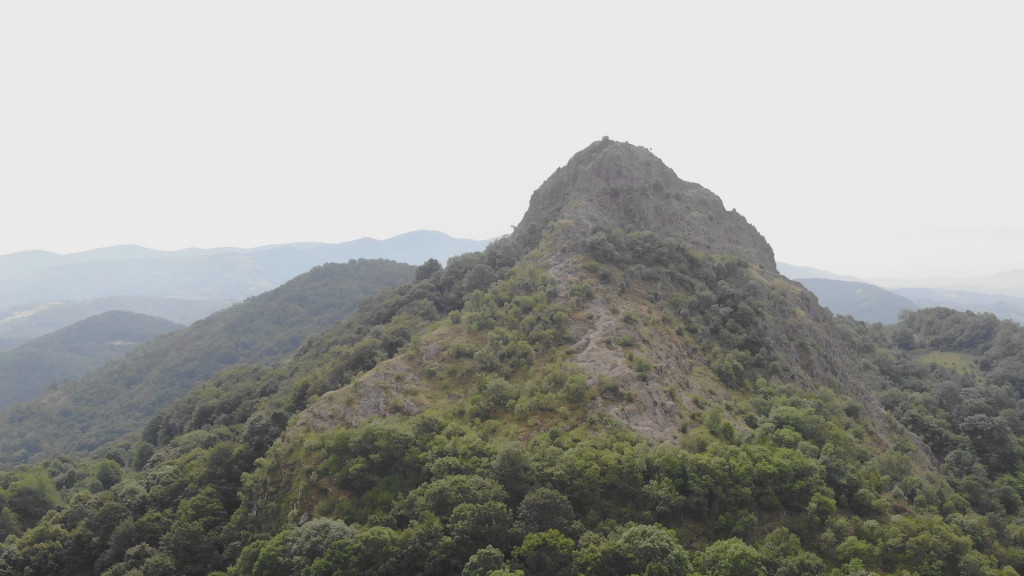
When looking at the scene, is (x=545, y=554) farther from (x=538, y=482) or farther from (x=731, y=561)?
(x=731, y=561)

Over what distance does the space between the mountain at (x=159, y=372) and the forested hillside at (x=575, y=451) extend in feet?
245

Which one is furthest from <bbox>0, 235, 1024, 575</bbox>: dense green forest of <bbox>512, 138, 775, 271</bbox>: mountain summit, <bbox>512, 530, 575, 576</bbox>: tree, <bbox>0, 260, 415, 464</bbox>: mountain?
<bbox>0, 260, 415, 464</bbox>: mountain

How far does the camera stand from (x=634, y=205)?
72.3 m

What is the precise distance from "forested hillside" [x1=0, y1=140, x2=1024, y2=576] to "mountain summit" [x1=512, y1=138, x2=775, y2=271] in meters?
0.64

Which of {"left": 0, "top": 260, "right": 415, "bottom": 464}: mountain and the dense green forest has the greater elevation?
the dense green forest

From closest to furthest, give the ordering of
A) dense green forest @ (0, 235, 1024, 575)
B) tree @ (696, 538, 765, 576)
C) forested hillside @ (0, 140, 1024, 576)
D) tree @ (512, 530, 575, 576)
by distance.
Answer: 1. tree @ (696, 538, 765, 576)
2. tree @ (512, 530, 575, 576)
3. dense green forest @ (0, 235, 1024, 575)
4. forested hillside @ (0, 140, 1024, 576)

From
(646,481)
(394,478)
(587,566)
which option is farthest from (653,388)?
(394,478)

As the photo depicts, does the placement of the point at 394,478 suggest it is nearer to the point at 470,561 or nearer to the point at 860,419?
the point at 470,561

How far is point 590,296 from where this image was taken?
53.8m

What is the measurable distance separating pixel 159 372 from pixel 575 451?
527ft

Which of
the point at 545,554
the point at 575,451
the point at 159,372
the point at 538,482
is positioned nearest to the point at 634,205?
the point at 575,451

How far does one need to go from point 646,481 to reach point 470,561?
12560 mm

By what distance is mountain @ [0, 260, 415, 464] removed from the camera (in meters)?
123

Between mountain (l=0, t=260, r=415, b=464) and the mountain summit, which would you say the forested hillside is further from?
mountain (l=0, t=260, r=415, b=464)
